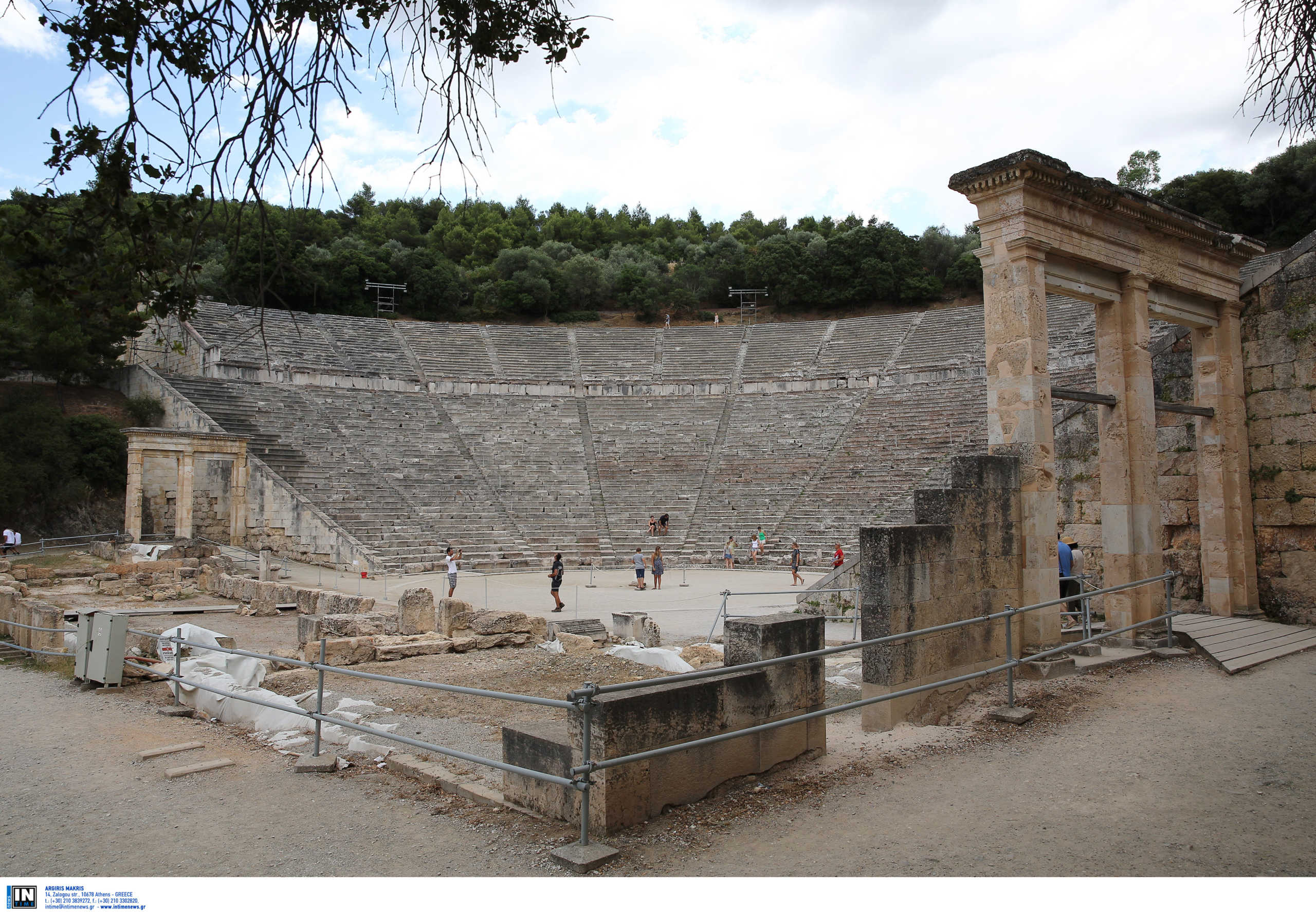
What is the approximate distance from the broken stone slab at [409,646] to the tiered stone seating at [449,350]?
26.8 m

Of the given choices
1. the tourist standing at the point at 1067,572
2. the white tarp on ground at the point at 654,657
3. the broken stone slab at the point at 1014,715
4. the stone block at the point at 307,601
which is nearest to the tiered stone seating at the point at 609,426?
the stone block at the point at 307,601

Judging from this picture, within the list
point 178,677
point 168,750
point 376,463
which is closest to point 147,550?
point 376,463

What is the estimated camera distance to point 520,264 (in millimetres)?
59562

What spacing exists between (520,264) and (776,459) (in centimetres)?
3450

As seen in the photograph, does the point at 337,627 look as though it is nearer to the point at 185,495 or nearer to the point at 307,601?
the point at 307,601

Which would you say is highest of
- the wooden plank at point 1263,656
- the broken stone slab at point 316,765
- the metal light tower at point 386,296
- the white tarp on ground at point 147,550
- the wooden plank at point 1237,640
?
the metal light tower at point 386,296

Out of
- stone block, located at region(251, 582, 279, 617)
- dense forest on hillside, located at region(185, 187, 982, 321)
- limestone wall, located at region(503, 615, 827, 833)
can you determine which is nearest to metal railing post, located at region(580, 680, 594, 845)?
limestone wall, located at region(503, 615, 827, 833)

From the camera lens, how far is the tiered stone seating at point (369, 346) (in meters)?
36.6

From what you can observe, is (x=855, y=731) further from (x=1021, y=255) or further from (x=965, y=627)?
(x=1021, y=255)

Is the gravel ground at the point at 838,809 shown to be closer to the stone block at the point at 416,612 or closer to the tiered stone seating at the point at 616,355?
the stone block at the point at 416,612

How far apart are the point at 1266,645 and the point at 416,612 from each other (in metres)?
11.5

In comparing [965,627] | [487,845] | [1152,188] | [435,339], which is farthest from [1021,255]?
[1152,188]

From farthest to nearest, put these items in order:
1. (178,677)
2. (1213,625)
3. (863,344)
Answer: (863,344) → (1213,625) → (178,677)

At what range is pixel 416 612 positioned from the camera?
12914mm
